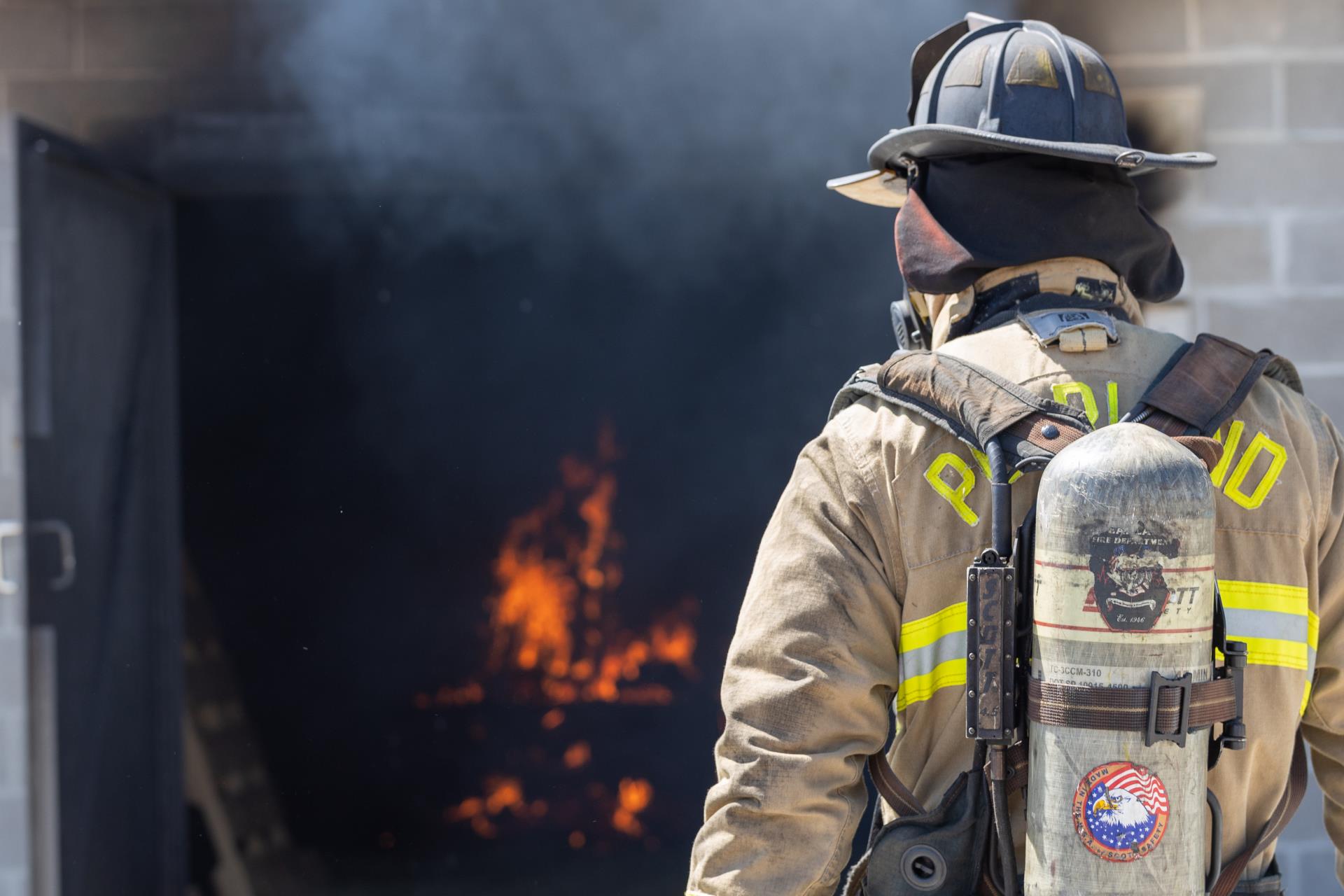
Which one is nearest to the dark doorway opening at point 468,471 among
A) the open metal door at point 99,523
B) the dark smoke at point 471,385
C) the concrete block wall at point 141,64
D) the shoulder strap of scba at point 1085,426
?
the dark smoke at point 471,385

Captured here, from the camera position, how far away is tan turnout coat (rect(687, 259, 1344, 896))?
1408mm

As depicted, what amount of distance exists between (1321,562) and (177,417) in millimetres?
3820

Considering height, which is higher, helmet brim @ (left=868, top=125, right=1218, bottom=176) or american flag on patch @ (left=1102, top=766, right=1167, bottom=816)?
helmet brim @ (left=868, top=125, right=1218, bottom=176)

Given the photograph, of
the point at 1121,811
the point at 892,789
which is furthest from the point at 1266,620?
the point at 892,789

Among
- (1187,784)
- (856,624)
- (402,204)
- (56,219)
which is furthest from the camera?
(402,204)

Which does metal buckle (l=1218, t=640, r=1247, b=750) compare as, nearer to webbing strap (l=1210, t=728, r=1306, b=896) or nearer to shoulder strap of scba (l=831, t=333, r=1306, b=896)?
shoulder strap of scba (l=831, t=333, r=1306, b=896)

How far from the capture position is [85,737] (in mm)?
3570

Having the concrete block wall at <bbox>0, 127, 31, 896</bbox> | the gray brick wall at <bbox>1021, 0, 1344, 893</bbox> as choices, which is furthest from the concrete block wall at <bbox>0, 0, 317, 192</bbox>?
the gray brick wall at <bbox>1021, 0, 1344, 893</bbox>

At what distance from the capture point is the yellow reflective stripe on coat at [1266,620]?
57.6 inches

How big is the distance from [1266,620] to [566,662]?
3.07 metres

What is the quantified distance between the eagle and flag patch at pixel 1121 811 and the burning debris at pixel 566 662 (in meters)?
3.04

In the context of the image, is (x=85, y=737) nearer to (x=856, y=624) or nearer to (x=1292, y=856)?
(x=856, y=624)

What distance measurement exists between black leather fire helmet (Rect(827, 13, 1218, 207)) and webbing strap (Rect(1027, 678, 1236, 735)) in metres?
0.72

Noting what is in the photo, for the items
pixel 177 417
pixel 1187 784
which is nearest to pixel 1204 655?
pixel 1187 784
